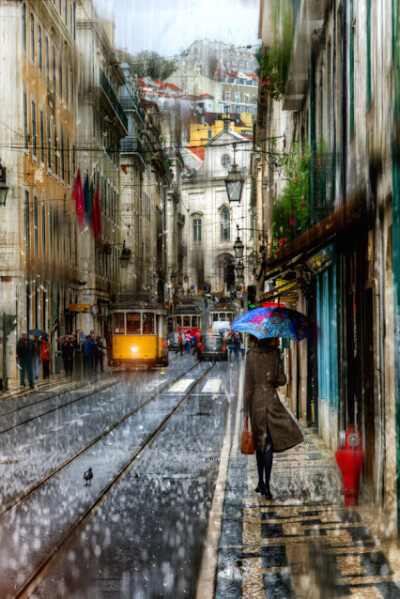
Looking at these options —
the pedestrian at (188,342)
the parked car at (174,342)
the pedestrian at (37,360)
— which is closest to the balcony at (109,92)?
the parked car at (174,342)

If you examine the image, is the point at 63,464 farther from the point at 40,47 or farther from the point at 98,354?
the point at 40,47

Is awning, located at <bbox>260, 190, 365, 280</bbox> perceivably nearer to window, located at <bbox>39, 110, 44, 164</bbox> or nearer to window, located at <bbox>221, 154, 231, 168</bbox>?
window, located at <bbox>39, 110, 44, 164</bbox>

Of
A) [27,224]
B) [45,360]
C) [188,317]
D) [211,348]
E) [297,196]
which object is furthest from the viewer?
[188,317]

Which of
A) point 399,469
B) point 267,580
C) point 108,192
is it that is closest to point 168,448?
point 399,469

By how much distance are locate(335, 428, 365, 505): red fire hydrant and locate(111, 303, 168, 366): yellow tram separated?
29067mm

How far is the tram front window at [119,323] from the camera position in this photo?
37.4 metres

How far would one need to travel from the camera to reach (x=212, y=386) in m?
27.2

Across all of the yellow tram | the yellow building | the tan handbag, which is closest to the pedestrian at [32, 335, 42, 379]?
the yellow tram

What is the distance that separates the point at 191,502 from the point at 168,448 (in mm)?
4120

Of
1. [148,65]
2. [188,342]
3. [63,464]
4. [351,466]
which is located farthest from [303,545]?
[188,342]

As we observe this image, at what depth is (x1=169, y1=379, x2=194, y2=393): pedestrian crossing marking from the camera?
82.6 feet

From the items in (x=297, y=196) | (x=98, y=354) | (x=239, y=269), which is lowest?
(x=98, y=354)

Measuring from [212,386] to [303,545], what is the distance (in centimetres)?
2046

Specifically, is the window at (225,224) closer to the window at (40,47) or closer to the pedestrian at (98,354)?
the window at (40,47)
